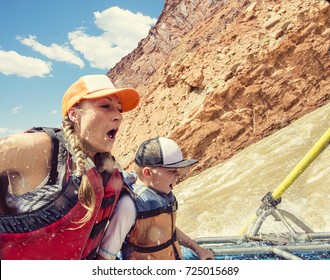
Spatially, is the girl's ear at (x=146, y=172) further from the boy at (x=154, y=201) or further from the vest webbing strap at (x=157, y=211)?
the vest webbing strap at (x=157, y=211)

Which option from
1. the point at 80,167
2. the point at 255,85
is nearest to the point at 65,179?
the point at 80,167

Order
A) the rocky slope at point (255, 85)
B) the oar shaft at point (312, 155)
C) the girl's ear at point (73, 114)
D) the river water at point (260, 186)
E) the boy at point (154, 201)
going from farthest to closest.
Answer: the rocky slope at point (255, 85) → the river water at point (260, 186) → the oar shaft at point (312, 155) → the boy at point (154, 201) → the girl's ear at point (73, 114)

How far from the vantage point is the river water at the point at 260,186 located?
5.30m

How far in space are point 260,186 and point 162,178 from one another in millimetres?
5426

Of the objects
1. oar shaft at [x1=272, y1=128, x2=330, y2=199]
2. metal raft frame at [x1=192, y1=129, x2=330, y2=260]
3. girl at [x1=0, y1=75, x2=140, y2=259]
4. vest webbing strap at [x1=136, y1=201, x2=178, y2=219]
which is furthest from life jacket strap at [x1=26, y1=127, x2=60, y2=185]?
oar shaft at [x1=272, y1=128, x2=330, y2=199]

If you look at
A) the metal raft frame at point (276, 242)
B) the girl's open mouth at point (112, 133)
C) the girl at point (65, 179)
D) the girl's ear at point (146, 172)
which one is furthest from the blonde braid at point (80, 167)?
the metal raft frame at point (276, 242)

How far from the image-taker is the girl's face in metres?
1.11

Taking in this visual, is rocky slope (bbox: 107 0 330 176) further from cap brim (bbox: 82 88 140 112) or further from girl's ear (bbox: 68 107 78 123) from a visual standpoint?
girl's ear (bbox: 68 107 78 123)

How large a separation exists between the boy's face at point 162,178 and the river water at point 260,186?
113 inches

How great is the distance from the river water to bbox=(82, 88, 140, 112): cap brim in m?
3.22
